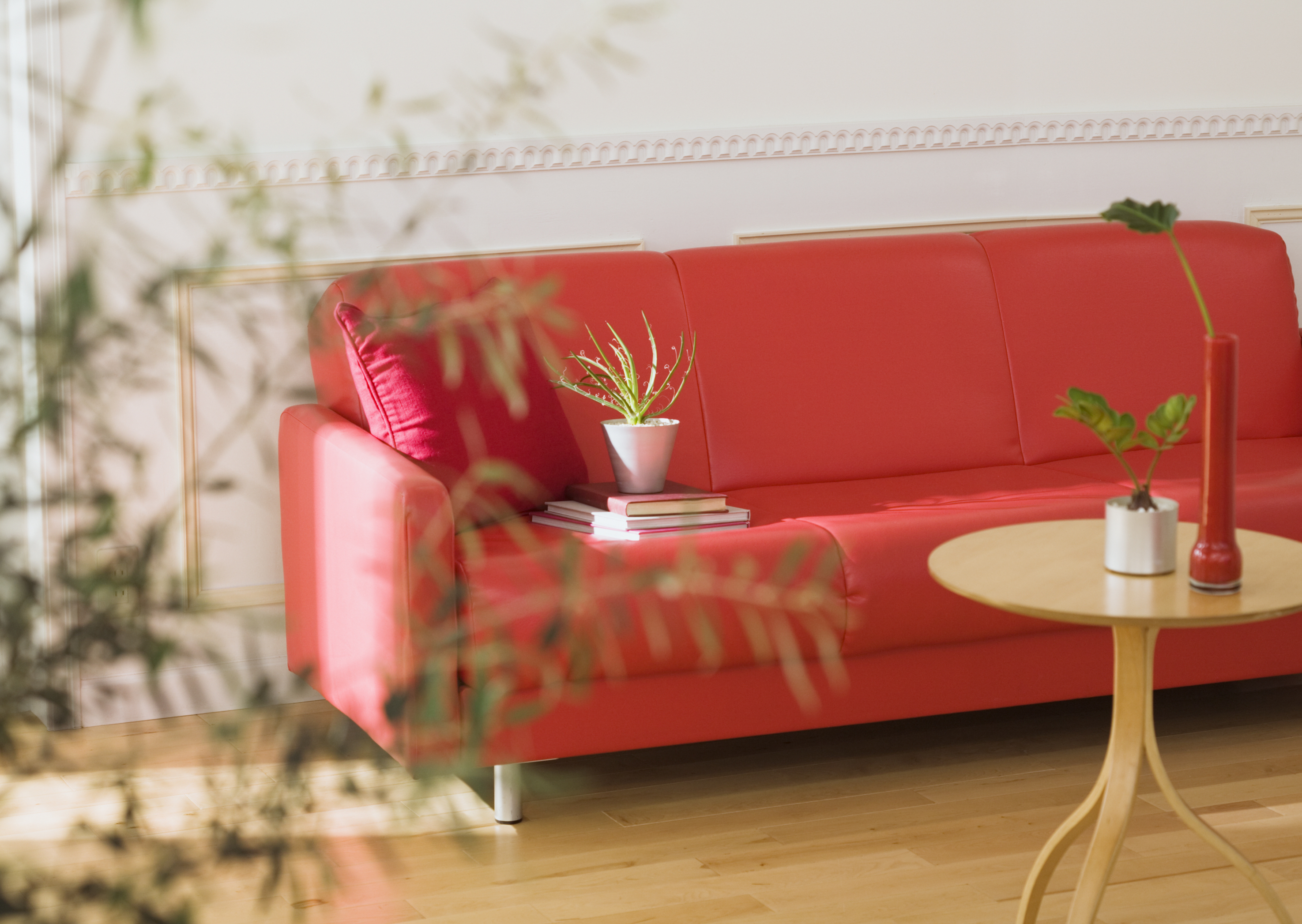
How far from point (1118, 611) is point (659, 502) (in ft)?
3.37

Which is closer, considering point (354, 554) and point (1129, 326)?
point (354, 554)

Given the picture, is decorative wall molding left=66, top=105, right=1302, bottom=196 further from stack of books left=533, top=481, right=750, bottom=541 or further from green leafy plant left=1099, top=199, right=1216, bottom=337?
green leafy plant left=1099, top=199, right=1216, bottom=337

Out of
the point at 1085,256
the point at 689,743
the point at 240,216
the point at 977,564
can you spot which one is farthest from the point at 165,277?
the point at 1085,256

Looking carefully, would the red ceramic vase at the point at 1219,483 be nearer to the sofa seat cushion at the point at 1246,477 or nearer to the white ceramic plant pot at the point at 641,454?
the sofa seat cushion at the point at 1246,477

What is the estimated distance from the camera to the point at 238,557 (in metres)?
3.30

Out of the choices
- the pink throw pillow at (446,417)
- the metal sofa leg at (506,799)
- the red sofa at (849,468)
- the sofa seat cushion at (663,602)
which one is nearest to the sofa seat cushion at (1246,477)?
the red sofa at (849,468)

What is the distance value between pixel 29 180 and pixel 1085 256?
2318 mm

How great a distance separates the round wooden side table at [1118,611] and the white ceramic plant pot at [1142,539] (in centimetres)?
2

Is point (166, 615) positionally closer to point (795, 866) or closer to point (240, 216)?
point (240, 216)

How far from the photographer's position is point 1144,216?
2035 mm

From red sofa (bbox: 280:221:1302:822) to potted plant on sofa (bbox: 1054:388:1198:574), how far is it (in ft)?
1.46

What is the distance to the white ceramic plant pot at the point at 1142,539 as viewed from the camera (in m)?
2.05

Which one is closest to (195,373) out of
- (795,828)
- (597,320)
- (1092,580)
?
(597,320)

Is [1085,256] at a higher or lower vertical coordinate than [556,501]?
higher
